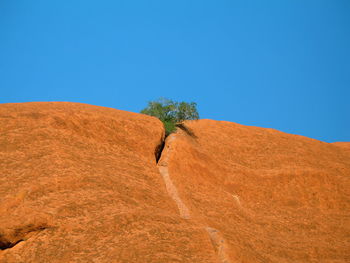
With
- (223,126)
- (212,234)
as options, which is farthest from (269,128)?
(212,234)

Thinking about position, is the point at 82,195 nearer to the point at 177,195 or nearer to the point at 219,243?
the point at 177,195

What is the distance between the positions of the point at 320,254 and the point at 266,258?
5.40 metres

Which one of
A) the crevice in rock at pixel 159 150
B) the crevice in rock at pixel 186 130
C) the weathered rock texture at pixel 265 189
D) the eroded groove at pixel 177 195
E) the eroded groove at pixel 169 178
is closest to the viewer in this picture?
the eroded groove at pixel 177 195

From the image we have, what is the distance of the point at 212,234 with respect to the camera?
21906 millimetres

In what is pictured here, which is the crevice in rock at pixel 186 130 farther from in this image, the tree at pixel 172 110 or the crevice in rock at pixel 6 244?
the crevice in rock at pixel 6 244

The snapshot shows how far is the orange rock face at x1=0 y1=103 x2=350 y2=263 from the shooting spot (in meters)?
19.7

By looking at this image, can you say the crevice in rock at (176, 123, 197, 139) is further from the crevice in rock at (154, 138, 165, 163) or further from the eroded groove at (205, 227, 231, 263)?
the eroded groove at (205, 227, 231, 263)

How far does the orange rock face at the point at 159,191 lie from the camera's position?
19.7 meters

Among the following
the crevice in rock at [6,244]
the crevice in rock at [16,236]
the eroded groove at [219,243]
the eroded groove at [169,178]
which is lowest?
the crevice in rock at [6,244]

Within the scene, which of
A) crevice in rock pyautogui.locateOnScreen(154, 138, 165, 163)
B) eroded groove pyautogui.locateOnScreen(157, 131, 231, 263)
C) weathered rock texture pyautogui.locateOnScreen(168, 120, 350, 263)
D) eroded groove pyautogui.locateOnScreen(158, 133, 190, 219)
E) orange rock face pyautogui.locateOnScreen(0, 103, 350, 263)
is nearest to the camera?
orange rock face pyautogui.locateOnScreen(0, 103, 350, 263)

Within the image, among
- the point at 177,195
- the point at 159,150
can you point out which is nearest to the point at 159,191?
the point at 177,195

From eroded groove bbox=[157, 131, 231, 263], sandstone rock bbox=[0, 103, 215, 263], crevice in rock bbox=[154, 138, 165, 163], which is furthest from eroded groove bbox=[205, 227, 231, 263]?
crevice in rock bbox=[154, 138, 165, 163]

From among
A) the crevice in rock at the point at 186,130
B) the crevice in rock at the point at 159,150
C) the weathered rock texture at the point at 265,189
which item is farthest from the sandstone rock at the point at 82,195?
the crevice in rock at the point at 186,130

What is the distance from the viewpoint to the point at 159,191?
85.0ft
